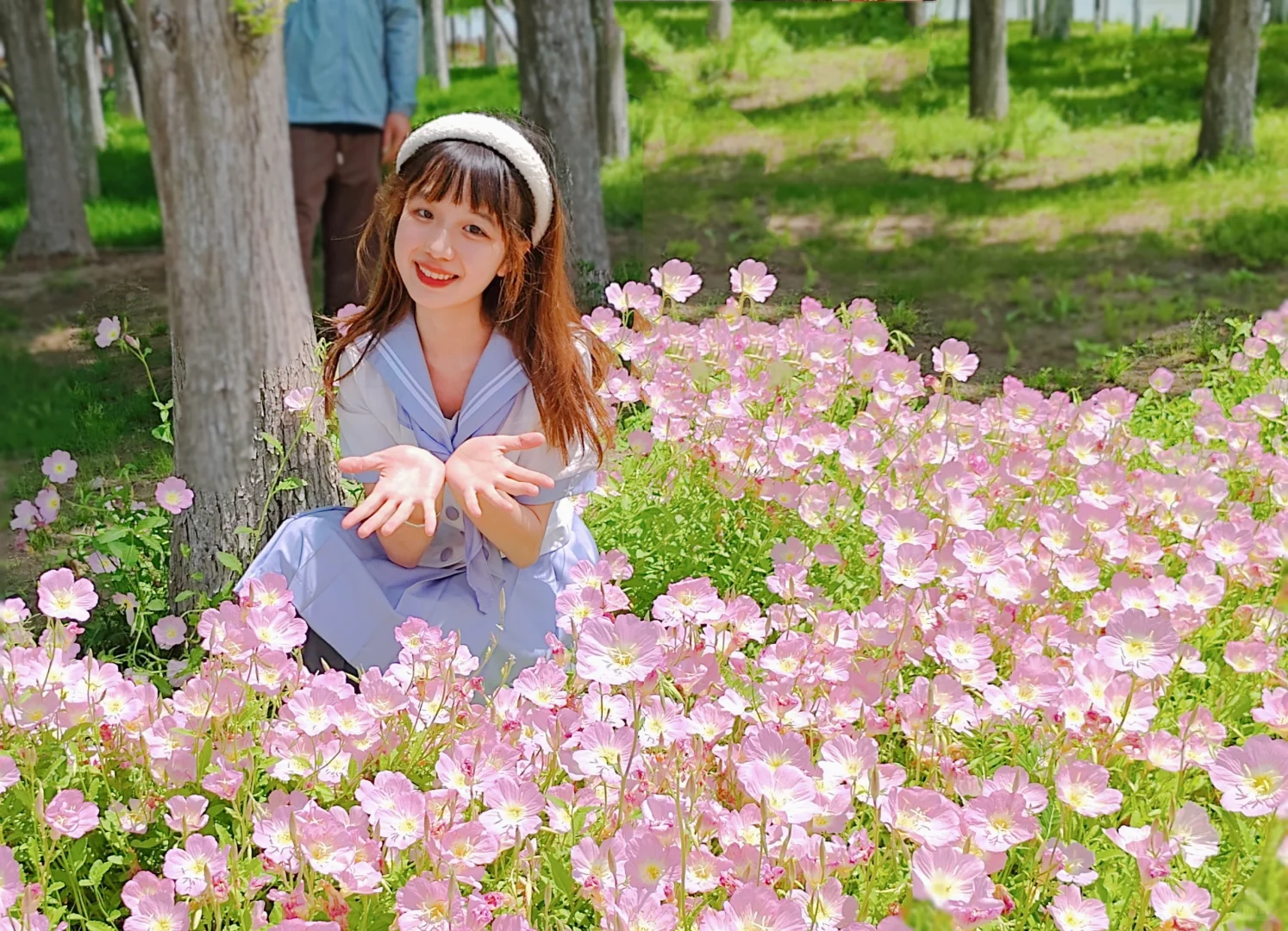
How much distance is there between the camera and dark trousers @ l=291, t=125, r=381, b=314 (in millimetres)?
4504

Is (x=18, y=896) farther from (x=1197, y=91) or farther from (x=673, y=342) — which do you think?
(x=1197, y=91)

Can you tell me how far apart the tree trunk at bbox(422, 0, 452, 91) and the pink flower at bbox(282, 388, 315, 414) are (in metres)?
8.88

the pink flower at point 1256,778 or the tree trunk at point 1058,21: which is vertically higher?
the tree trunk at point 1058,21

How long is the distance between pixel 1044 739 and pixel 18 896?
1296 mm

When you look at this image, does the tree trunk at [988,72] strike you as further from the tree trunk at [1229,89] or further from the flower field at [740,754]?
the flower field at [740,754]

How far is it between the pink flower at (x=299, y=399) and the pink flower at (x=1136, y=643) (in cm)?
156

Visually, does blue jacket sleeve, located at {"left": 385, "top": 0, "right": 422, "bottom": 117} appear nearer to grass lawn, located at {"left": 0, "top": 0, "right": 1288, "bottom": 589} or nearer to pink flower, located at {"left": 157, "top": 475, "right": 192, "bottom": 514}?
grass lawn, located at {"left": 0, "top": 0, "right": 1288, "bottom": 589}

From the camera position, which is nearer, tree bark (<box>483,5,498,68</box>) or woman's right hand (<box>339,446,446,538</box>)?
woman's right hand (<box>339,446,446,538</box>)

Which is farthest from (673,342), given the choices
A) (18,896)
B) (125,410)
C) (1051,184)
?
(1051,184)

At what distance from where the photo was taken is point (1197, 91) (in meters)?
9.87

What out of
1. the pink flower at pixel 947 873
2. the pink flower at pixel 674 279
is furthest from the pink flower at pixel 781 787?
the pink flower at pixel 674 279

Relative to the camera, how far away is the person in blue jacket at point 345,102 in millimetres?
4457

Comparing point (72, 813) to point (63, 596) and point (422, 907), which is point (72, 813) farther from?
point (422, 907)

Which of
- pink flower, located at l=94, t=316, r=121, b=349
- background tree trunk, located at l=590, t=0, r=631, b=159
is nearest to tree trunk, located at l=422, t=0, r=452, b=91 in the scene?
background tree trunk, located at l=590, t=0, r=631, b=159
